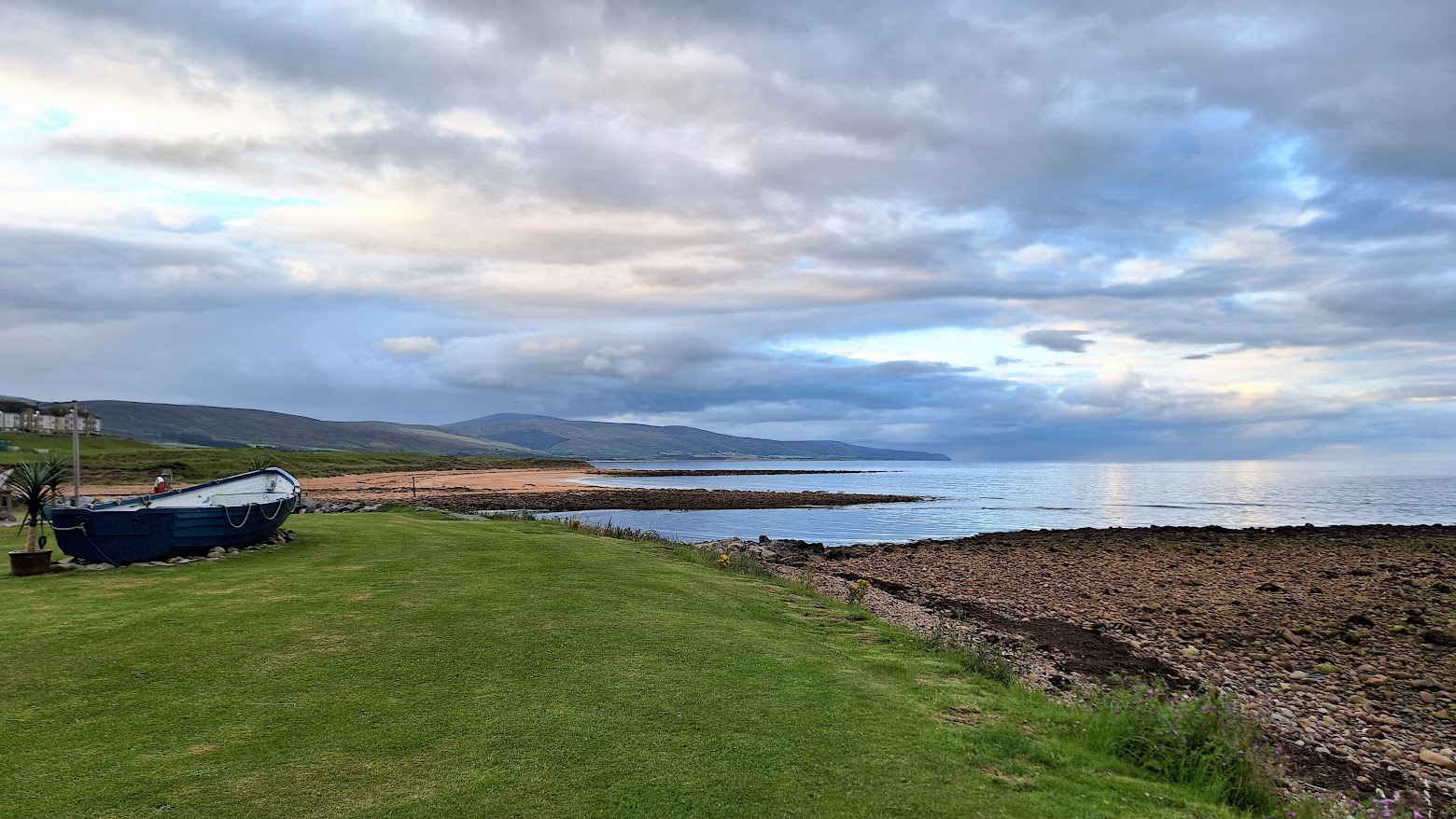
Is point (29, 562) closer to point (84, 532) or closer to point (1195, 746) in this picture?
point (84, 532)

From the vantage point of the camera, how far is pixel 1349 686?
13.3m

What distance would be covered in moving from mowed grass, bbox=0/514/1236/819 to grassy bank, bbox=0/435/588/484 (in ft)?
141

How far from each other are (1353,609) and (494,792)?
23.5 metres

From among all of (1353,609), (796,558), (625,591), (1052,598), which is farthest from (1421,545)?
(625,591)

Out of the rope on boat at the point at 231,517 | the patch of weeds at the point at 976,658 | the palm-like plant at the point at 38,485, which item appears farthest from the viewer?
the rope on boat at the point at 231,517

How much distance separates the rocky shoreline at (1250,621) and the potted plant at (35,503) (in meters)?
16.6

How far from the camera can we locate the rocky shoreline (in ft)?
35.4

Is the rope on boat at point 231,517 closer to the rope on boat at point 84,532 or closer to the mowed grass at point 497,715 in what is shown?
the rope on boat at point 84,532

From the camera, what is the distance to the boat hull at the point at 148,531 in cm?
1451

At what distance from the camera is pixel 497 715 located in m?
7.17

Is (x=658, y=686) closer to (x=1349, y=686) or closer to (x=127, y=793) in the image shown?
(x=127, y=793)

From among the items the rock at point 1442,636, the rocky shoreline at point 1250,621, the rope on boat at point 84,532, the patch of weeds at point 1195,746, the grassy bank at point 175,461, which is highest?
the rope on boat at point 84,532

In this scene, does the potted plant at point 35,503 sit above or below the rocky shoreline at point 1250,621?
above

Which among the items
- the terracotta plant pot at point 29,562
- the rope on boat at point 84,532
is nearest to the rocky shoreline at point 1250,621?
the rope on boat at point 84,532
